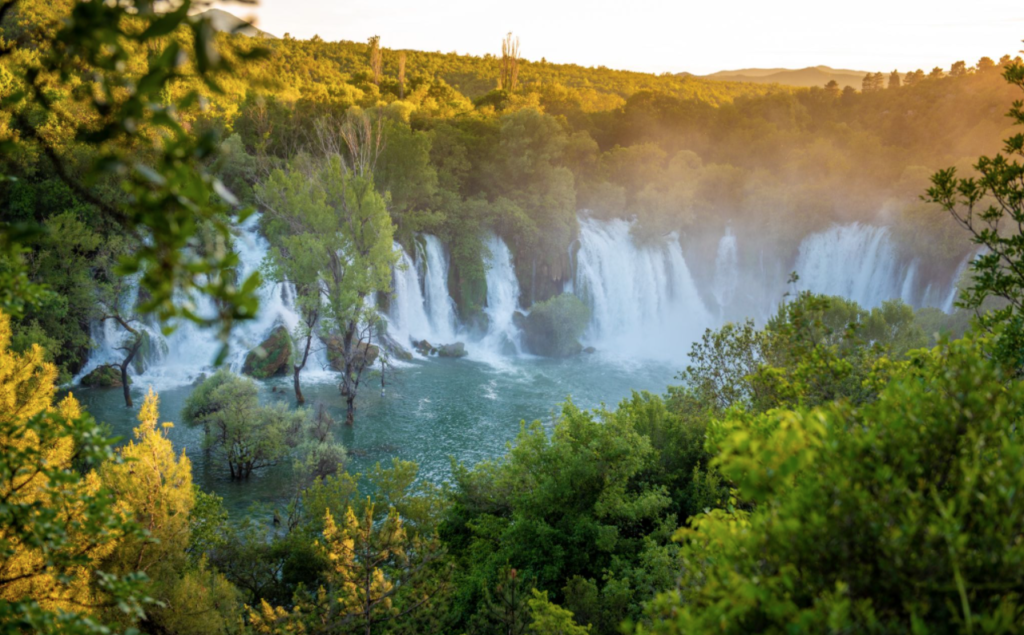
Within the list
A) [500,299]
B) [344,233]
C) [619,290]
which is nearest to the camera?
[344,233]

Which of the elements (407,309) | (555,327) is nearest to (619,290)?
(555,327)

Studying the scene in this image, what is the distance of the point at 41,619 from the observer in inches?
103

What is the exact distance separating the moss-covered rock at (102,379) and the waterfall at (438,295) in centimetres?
1504

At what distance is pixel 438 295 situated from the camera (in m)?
33.5

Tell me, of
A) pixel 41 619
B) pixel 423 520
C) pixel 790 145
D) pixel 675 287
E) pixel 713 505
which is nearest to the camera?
pixel 41 619

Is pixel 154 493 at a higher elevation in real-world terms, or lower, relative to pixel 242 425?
higher

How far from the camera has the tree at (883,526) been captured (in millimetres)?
2619

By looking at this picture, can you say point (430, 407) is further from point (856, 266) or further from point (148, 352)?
point (856, 266)

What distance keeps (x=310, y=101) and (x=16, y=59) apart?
38.3 metres

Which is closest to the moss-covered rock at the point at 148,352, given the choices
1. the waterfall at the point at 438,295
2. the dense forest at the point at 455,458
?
the dense forest at the point at 455,458

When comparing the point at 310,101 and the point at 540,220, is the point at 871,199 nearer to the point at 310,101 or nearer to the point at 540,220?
the point at 540,220

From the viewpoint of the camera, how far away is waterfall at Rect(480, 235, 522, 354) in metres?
33.6

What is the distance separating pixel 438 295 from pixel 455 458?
670 inches

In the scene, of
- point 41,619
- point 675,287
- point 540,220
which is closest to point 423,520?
point 41,619
